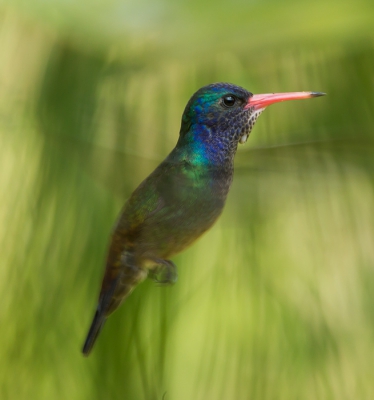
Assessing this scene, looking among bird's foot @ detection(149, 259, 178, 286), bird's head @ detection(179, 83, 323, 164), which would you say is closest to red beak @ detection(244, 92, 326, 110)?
bird's head @ detection(179, 83, 323, 164)

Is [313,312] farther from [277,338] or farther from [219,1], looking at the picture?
[219,1]

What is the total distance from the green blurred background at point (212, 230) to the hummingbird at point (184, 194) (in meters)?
0.14

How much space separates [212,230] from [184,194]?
24 cm

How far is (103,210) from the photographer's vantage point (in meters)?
0.60

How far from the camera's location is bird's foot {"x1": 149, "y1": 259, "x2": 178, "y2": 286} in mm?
369

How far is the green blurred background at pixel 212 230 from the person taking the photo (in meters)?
0.60

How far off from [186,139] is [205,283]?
249 mm

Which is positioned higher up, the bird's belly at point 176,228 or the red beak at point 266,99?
the red beak at point 266,99

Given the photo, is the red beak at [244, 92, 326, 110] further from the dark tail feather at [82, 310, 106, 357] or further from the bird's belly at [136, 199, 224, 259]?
the dark tail feather at [82, 310, 106, 357]

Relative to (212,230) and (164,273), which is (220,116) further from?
(212,230)

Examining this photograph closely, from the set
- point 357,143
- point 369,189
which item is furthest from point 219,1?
point 357,143

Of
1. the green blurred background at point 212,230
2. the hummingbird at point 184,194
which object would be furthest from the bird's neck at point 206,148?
the green blurred background at point 212,230

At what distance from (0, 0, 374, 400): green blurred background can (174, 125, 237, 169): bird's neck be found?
0.14 m

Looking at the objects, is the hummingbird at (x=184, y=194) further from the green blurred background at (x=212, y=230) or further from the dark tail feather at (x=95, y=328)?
the green blurred background at (x=212, y=230)
